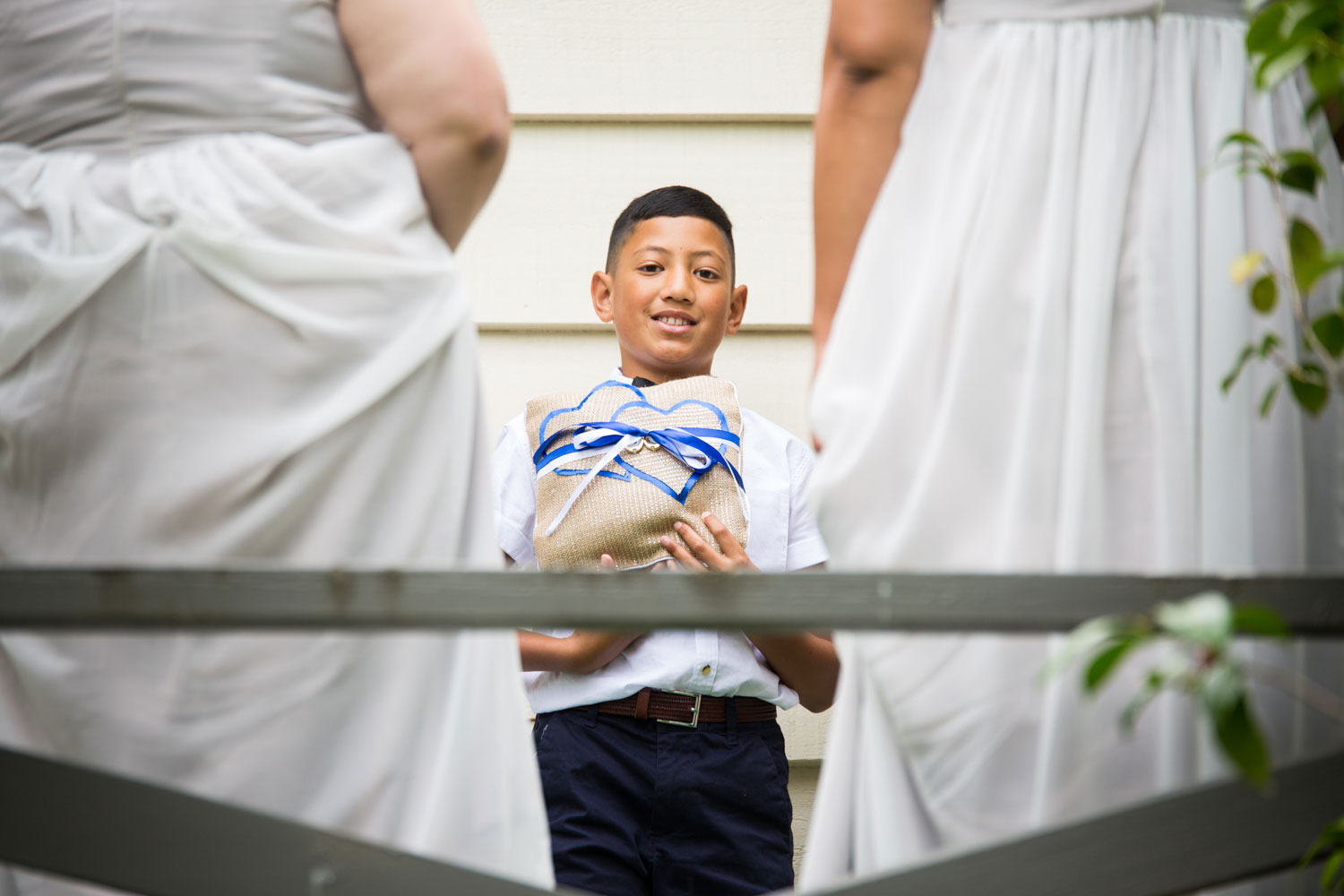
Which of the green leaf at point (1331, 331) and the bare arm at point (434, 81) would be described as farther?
the bare arm at point (434, 81)

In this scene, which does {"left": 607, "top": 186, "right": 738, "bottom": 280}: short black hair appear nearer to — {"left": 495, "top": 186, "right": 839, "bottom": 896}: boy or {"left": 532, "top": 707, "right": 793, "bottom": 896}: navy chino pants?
{"left": 495, "top": 186, "right": 839, "bottom": 896}: boy

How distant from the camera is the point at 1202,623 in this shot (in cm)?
83

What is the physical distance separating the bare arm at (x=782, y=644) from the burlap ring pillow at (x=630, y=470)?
0.02m

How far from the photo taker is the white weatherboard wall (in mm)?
2816

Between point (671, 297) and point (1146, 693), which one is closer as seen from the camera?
point (1146, 693)

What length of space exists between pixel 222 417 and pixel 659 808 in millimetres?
981

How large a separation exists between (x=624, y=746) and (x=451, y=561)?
735mm

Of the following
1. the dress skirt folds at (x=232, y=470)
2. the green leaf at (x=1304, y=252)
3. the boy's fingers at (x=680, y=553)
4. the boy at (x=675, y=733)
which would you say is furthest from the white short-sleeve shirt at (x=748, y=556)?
the green leaf at (x=1304, y=252)

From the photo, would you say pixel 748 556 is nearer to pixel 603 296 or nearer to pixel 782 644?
pixel 782 644

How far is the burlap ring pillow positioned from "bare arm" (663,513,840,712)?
22 mm

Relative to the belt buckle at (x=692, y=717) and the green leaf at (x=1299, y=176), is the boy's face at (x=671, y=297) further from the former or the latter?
the green leaf at (x=1299, y=176)

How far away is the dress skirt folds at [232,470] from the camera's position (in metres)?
1.43

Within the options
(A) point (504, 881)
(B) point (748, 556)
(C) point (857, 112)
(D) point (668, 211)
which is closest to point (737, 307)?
(D) point (668, 211)

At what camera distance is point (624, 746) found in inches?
84.4
